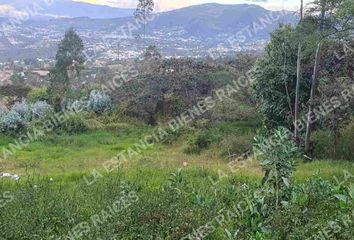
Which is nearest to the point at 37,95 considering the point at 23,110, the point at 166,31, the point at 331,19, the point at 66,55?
the point at 23,110

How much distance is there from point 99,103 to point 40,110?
369 centimetres

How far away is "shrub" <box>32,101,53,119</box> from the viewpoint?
19.8 m

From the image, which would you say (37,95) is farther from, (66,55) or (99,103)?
(66,55)

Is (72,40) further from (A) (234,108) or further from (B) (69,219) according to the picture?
(B) (69,219)

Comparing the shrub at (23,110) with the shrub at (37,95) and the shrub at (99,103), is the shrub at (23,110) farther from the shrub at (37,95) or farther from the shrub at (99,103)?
the shrub at (99,103)

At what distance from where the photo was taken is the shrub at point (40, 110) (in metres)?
19.8

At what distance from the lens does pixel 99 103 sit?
23.2 meters

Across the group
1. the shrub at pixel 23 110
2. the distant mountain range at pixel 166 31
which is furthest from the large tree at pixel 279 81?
the distant mountain range at pixel 166 31

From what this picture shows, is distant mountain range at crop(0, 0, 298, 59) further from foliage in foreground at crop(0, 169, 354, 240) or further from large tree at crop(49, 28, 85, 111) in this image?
foliage in foreground at crop(0, 169, 354, 240)

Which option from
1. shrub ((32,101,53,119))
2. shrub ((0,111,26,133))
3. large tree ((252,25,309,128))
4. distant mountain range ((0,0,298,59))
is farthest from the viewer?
distant mountain range ((0,0,298,59))

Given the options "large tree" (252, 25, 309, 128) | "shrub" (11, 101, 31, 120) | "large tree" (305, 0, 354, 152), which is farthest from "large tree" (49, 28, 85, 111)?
"large tree" (305, 0, 354, 152)

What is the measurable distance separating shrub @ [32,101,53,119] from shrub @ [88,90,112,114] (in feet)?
8.59

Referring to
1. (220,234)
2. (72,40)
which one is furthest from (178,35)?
(220,234)

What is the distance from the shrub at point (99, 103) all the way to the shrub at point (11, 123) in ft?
15.7
